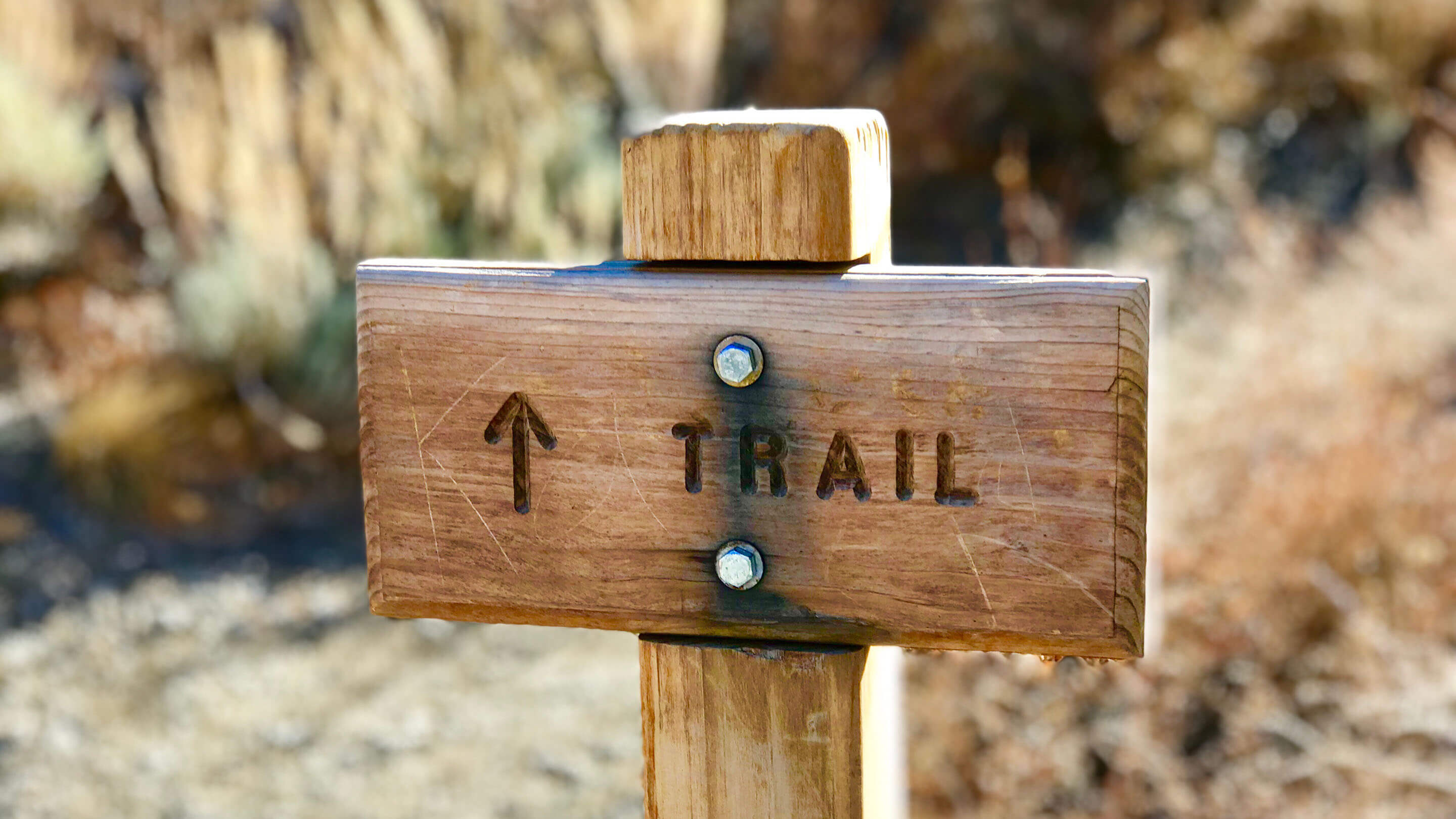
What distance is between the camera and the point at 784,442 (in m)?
0.82

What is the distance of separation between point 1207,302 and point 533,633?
250 cm

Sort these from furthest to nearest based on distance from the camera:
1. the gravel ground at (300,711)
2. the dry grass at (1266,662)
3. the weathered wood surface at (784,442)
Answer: the gravel ground at (300,711)
the dry grass at (1266,662)
the weathered wood surface at (784,442)

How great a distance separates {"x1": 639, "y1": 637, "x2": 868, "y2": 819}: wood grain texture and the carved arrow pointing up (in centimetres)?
13

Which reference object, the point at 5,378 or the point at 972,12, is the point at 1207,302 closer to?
the point at 972,12

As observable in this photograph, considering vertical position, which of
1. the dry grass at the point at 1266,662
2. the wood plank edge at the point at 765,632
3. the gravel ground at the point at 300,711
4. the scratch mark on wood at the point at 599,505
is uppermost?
the scratch mark on wood at the point at 599,505

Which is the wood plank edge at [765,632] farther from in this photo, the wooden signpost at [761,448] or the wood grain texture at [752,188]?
the wood grain texture at [752,188]

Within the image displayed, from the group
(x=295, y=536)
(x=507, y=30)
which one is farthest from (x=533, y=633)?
(x=507, y=30)

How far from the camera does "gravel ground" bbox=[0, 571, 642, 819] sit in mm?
2713

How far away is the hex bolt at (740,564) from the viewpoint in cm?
84

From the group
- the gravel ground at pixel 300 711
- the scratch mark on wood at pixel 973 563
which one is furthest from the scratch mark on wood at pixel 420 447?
the gravel ground at pixel 300 711

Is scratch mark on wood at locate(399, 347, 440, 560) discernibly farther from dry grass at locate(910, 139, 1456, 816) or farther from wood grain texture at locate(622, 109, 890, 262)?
dry grass at locate(910, 139, 1456, 816)

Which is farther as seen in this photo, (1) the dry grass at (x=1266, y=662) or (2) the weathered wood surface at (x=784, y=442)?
(1) the dry grass at (x=1266, y=662)

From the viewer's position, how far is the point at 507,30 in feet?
15.8

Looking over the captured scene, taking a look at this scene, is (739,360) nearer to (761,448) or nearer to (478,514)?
(761,448)
